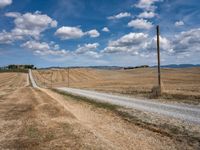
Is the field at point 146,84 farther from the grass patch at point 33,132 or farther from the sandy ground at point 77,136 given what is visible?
the grass patch at point 33,132

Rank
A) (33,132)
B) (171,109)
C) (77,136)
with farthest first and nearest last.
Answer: (171,109) < (33,132) < (77,136)

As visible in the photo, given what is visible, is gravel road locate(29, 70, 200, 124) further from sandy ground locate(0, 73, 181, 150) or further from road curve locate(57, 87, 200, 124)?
sandy ground locate(0, 73, 181, 150)

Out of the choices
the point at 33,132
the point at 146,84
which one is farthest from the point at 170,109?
the point at 146,84

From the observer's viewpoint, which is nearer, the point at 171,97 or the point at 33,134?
the point at 33,134

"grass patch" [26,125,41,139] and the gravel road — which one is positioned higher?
"grass patch" [26,125,41,139]

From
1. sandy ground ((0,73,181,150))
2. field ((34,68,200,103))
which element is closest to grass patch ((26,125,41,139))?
sandy ground ((0,73,181,150))

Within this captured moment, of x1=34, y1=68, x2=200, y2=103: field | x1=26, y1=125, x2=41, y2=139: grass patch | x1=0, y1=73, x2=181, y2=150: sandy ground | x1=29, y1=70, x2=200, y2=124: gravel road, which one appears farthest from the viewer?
x1=34, y1=68, x2=200, y2=103: field

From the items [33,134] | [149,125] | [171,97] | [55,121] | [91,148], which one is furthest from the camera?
[171,97]

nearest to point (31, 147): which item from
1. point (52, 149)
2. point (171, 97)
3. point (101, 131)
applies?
point (52, 149)

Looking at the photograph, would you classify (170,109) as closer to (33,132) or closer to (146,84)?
(33,132)

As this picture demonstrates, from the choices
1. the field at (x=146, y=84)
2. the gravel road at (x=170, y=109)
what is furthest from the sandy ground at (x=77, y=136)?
the field at (x=146, y=84)

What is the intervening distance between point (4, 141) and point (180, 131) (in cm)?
696

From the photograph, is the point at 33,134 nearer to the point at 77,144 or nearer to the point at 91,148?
the point at 77,144

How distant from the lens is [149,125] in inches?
505
